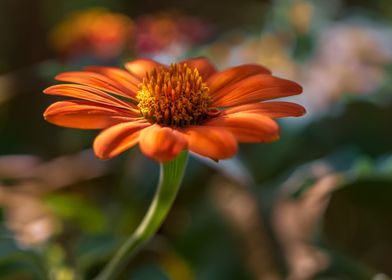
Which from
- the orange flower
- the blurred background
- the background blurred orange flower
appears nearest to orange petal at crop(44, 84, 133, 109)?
the orange flower

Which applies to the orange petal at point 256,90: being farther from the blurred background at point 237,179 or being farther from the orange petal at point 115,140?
the blurred background at point 237,179

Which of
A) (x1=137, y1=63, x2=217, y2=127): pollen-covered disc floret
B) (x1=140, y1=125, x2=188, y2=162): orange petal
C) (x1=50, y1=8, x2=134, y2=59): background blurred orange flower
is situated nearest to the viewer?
(x1=140, y1=125, x2=188, y2=162): orange petal

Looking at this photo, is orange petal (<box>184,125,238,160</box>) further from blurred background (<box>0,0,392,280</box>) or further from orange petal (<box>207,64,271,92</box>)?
blurred background (<box>0,0,392,280</box>)

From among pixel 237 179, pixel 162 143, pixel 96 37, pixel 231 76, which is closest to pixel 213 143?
pixel 162 143

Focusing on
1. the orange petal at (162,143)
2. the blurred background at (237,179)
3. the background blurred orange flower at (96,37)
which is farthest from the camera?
the background blurred orange flower at (96,37)

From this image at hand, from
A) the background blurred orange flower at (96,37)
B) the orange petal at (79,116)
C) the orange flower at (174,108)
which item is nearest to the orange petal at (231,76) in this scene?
the orange flower at (174,108)

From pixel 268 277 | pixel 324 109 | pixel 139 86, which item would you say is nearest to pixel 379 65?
pixel 324 109

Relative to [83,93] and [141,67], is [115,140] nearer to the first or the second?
[83,93]

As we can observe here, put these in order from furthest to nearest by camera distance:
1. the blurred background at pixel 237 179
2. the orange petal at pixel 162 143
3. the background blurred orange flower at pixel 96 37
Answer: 1. the background blurred orange flower at pixel 96 37
2. the blurred background at pixel 237 179
3. the orange petal at pixel 162 143
